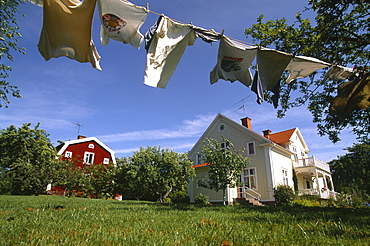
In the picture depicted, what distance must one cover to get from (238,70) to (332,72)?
3.70 m

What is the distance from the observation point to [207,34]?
5191 mm

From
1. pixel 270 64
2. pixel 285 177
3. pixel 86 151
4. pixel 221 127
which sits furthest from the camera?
pixel 86 151

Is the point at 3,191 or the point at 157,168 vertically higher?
the point at 157,168

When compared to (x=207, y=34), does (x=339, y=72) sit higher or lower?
higher

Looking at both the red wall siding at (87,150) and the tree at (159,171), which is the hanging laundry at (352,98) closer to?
the tree at (159,171)

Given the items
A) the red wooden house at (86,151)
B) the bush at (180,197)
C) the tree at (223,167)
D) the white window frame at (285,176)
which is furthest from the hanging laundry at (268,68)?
the red wooden house at (86,151)

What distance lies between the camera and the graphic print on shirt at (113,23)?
4418mm

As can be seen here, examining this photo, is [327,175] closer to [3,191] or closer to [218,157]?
[218,157]

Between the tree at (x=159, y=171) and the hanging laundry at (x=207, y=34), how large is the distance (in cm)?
1310

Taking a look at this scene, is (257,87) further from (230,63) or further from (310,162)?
(310,162)

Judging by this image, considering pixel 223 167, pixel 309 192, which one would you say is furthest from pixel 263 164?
pixel 223 167

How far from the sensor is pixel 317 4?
8.86 m

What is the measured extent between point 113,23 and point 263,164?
59.9 ft

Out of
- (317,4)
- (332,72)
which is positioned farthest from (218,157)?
(317,4)
